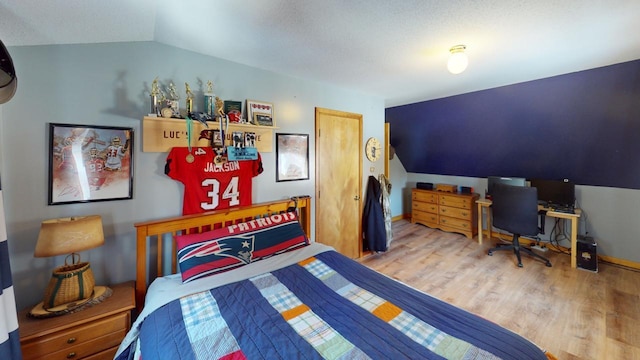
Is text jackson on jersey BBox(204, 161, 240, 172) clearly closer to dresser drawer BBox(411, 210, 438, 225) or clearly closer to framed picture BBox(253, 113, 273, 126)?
framed picture BBox(253, 113, 273, 126)

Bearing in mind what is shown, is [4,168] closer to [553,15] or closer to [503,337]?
[503,337]

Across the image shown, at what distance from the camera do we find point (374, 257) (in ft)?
11.1

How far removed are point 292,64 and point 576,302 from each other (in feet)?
11.8

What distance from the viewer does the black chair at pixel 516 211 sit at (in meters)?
3.01

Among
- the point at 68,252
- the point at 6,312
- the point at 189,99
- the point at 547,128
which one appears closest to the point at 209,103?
the point at 189,99

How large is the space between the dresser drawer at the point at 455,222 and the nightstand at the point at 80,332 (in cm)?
459

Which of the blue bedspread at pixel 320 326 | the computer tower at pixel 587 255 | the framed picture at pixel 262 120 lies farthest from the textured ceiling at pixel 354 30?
the computer tower at pixel 587 255

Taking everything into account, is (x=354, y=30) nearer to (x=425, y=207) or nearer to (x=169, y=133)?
A: (x=169, y=133)

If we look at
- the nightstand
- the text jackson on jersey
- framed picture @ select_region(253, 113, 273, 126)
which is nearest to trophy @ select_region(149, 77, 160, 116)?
the text jackson on jersey

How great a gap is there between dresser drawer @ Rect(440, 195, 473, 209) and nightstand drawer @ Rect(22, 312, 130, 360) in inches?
182

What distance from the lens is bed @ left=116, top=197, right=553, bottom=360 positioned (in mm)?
1019

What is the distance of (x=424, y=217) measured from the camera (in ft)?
15.7

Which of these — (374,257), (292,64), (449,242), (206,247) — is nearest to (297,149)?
(292,64)

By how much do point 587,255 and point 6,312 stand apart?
16.5ft
